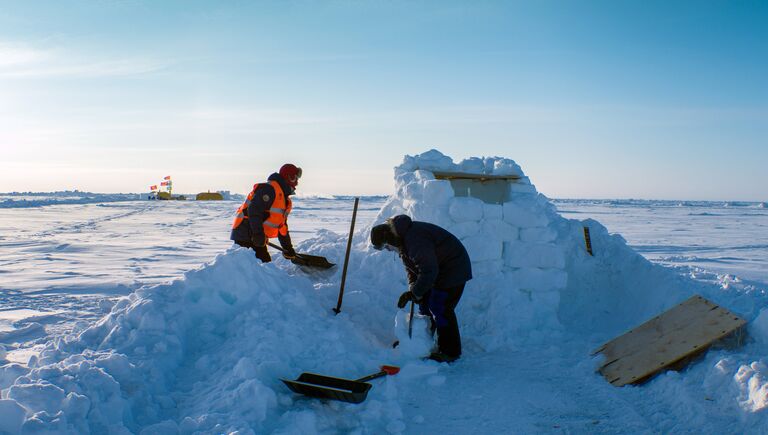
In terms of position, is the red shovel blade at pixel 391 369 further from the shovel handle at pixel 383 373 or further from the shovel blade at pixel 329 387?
the shovel blade at pixel 329 387

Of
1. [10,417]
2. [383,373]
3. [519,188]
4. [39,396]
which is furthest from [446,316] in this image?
[10,417]

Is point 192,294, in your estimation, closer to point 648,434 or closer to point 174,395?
point 174,395

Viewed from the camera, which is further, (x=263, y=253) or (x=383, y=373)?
(x=263, y=253)

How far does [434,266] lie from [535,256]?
237cm

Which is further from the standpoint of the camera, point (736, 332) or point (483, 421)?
point (736, 332)

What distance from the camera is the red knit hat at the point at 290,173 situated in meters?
6.28

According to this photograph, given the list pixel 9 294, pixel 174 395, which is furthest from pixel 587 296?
pixel 9 294

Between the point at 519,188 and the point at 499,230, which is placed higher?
the point at 519,188

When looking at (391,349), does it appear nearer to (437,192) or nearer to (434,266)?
(434,266)

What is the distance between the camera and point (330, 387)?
12.1 feet

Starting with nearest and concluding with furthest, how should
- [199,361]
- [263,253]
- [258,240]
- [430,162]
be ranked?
1. [199,361]
2. [258,240]
3. [263,253]
4. [430,162]

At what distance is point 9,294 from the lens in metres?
6.85

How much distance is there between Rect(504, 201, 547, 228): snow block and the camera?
6.80 metres

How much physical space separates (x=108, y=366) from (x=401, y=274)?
12.6ft
